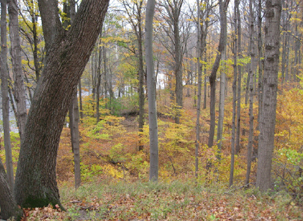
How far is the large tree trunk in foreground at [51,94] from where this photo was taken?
307 cm

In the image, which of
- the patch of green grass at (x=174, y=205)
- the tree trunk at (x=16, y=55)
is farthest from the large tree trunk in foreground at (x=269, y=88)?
the tree trunk at (x=16, y=55)

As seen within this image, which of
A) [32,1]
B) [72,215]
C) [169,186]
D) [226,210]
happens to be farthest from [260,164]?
[32,1]

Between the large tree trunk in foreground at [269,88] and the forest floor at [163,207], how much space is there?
0.65 m

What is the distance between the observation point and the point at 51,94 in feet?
10.1

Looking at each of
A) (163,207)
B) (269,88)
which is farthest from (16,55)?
(269,88)

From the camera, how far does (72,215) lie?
3.06 metres

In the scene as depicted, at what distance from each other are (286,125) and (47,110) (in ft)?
36.9

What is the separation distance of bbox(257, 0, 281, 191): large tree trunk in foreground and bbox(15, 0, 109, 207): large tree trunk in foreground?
→ 3.87m

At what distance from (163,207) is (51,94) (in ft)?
8.97

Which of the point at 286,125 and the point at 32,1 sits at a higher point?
the point at 32,1

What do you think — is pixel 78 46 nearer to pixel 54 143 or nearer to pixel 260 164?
pixel 54 143

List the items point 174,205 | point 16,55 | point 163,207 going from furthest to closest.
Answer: point 16,55
point 174,205
point 163,207

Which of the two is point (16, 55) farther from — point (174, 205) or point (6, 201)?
point (174, 205)

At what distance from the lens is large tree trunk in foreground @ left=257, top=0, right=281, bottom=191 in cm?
462
